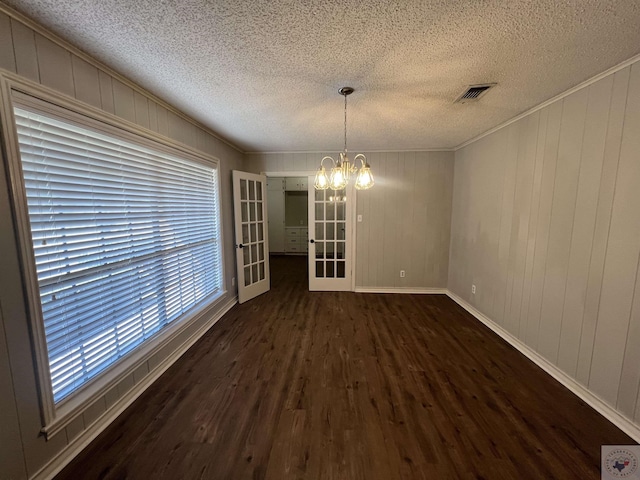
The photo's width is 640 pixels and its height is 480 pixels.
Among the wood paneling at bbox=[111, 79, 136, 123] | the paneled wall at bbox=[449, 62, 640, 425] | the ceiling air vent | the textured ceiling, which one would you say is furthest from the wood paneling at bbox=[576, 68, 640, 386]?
the wood paneling at bbox=[111, 79, 136, 123]

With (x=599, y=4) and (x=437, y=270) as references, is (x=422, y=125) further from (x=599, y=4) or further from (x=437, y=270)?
(x=437, y=270)

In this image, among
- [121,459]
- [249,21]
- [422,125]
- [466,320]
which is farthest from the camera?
[466,320]

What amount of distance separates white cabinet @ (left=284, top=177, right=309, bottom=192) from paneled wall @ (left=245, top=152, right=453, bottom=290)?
307 cm

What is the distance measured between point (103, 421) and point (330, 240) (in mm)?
3280

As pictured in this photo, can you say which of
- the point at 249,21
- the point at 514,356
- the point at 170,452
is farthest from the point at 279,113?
the point at 514,356

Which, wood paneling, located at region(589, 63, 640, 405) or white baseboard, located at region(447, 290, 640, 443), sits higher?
wood paneling, located at region(589, 63, 640, 405)

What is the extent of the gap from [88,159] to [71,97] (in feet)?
1.14

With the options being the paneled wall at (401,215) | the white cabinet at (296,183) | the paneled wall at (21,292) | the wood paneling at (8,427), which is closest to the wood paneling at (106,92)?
the paneled wall at (21,292)

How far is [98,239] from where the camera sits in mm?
1588

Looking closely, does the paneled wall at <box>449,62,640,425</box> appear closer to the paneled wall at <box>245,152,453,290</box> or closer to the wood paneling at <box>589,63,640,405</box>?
the wood paneling at <box>589,63,640,405</box>

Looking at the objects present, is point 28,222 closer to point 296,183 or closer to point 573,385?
point 573,385

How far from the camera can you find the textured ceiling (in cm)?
114

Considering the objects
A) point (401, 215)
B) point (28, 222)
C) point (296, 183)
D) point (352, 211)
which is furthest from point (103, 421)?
point (296, 183)

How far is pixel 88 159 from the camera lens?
5.02 ft
